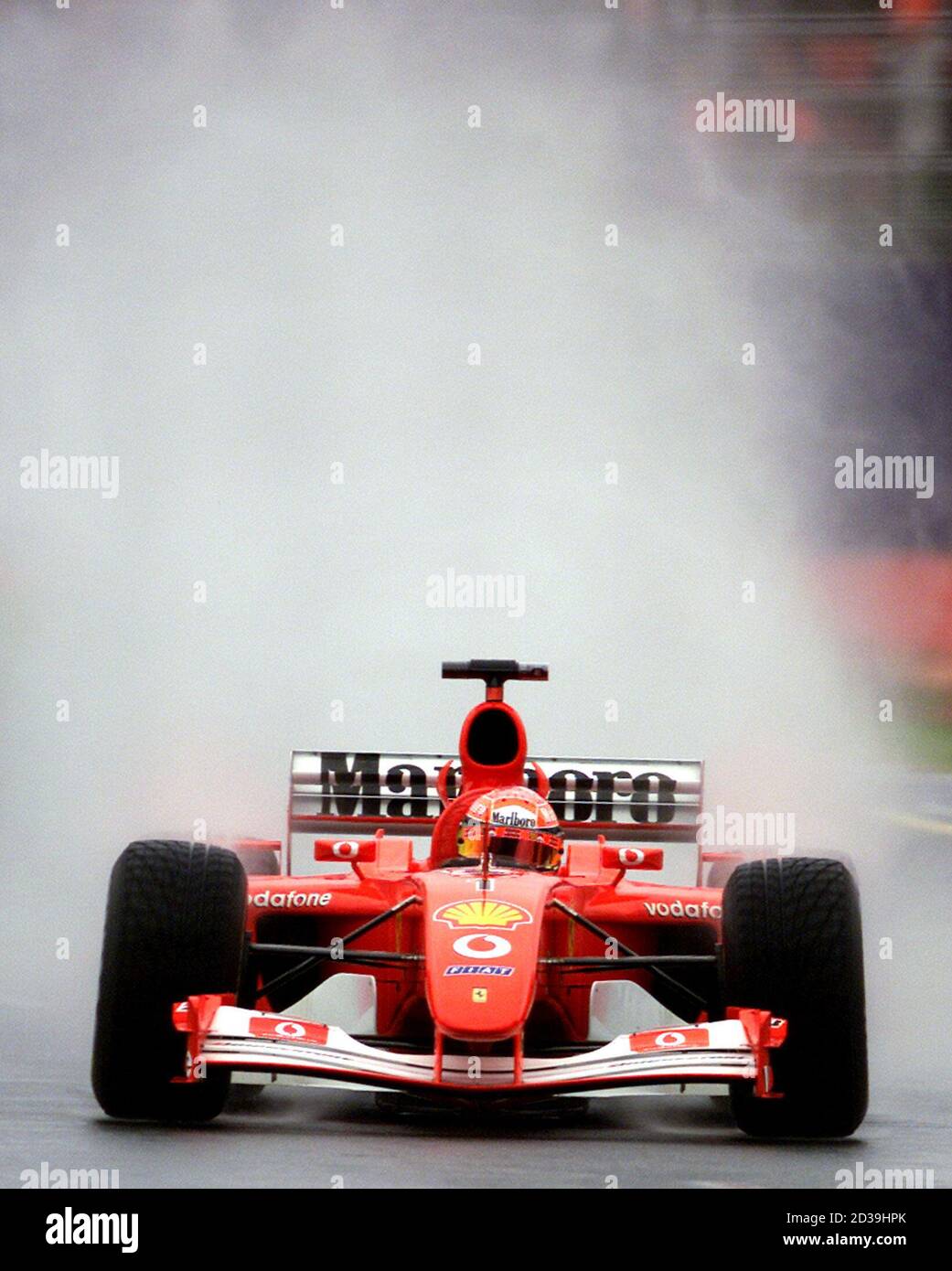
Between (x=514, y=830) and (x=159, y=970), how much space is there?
6.52 ft

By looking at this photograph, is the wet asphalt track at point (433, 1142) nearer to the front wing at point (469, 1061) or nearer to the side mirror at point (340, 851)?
the front wing at point (469, 1061)

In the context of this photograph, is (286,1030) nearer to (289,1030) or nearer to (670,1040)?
(289,1030)

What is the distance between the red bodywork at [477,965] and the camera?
730 cm

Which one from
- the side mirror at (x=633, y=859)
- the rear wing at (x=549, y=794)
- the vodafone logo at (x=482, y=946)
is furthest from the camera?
the rear wing at (x=549, y=794)

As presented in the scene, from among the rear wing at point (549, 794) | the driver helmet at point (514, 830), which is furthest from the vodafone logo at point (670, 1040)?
the rear wing at point (549, 794)

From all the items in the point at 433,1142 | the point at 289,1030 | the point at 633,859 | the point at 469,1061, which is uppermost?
the point at 633,859

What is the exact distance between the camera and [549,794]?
1081cm

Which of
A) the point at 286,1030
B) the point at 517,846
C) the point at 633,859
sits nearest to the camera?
the point at 286,1030

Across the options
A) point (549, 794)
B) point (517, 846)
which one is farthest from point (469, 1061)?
point (549, 794)

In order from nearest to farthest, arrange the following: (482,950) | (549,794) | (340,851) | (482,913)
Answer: (482,950)
(482,913)
(340,851)
(549,794)

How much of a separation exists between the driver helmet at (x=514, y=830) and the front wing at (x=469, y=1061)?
5.35ft

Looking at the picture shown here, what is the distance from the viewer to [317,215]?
62.6ft
